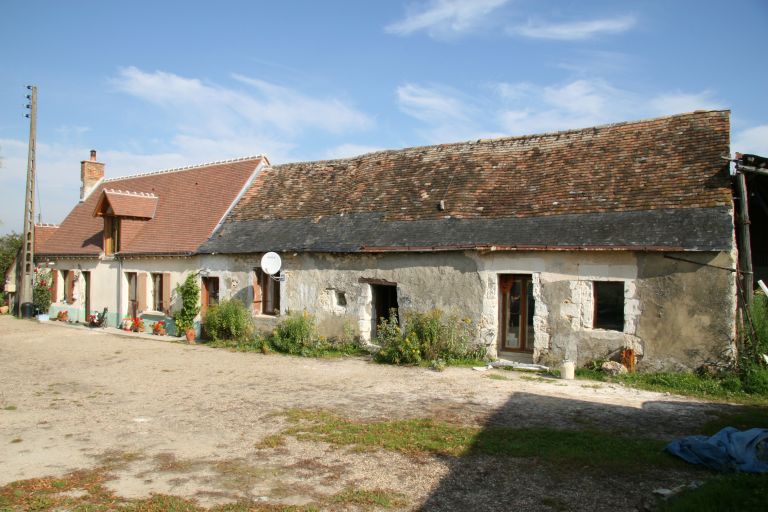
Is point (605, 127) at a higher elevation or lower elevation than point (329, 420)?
higher

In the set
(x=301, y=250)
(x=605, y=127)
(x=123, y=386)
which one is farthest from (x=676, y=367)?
(x=123, y=386)

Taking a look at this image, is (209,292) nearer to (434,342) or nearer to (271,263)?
(271,263)

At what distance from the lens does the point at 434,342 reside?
12523 millimetres

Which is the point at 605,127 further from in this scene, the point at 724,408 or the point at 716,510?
Result: the point at 716,510

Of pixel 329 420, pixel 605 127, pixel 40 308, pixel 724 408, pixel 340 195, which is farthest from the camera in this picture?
pixel 40 308

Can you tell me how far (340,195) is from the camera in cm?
1708

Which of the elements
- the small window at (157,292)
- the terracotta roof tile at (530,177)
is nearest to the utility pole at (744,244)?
the terracotta roof tile at (530,177)

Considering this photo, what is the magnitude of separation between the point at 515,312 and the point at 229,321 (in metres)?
7.83

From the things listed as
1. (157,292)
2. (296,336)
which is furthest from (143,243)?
(296,336)

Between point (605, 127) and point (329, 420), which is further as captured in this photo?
point (605, 127)

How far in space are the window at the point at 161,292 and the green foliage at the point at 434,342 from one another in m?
8.86

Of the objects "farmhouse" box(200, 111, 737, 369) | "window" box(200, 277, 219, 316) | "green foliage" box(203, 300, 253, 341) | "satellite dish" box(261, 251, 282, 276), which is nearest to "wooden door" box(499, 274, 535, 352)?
"farmhouse" box(200, 111, 737, 369)

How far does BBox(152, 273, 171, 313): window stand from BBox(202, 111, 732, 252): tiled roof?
222cm

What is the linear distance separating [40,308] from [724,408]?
23.7 metres
